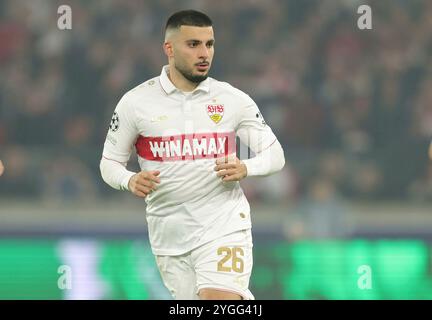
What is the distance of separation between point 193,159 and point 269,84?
7.23m

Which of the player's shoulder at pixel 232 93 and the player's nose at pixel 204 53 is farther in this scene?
the player's shoulder at pixel 232 93

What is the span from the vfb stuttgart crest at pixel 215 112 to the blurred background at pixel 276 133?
345cm

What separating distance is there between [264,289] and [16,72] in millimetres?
5075

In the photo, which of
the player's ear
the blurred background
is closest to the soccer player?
the player's ear

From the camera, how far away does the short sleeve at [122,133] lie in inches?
284

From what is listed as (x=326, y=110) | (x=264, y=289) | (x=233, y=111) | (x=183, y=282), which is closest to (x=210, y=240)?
(x=183, y=282)

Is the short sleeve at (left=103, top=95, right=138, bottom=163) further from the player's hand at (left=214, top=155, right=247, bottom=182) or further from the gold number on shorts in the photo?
the gold number on shorts

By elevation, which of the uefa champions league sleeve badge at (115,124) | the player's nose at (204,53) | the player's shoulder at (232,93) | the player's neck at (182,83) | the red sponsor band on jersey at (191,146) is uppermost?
the player's nose at (204,53)

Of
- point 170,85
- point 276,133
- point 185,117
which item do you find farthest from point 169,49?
point 276,133

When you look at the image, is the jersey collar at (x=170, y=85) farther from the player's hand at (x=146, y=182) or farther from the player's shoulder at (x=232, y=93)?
the player's hand at (x=146, y=182)

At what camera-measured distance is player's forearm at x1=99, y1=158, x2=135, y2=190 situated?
711 cm

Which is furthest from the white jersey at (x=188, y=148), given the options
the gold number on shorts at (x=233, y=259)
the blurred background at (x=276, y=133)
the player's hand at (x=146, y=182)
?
the blurred background at (x=276, y=133)

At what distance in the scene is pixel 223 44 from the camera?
1487 centimetres
